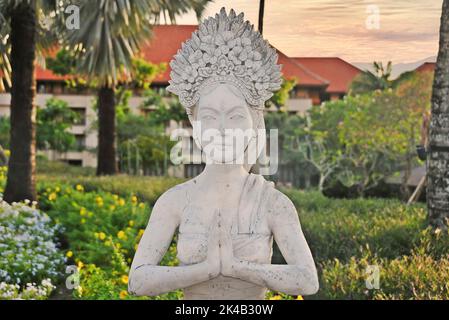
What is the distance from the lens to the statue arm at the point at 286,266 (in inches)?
98.0

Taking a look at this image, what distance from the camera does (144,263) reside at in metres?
2.61

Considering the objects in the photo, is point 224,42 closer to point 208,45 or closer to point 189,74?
point 208,45

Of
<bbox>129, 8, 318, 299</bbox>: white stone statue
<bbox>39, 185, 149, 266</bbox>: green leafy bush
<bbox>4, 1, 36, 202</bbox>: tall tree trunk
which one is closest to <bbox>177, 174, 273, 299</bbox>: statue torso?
<bbox>129, 8, 318, 299</bbox>: white stone statue

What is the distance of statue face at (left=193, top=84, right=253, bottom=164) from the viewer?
2.59m

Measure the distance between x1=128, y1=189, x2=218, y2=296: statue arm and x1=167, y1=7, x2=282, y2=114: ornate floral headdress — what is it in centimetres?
47

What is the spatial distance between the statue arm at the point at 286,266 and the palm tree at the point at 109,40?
20.7 feet

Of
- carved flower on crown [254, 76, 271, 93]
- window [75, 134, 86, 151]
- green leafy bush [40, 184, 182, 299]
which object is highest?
carved flower on crown [254, 76, 271, 93]

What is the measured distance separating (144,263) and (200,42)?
2.96 feet

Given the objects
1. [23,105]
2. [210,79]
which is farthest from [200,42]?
[23,105]

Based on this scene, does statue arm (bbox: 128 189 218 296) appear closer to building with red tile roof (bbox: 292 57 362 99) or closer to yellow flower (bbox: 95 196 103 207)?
yellow flower (bbox: 95 196 103 207)

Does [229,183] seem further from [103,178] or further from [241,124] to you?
[103,178]

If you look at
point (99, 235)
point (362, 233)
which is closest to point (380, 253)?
point (362, 233)

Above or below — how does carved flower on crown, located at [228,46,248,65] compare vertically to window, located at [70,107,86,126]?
above

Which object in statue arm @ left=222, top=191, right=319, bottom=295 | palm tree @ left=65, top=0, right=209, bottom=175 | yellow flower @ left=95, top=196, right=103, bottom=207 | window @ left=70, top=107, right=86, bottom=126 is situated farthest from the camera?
window @ left=70, top=107, right=86, bottom=126
